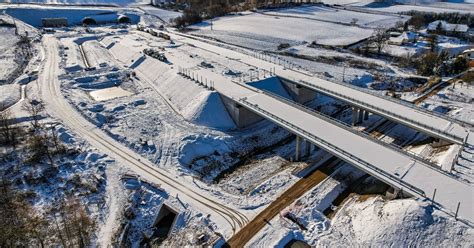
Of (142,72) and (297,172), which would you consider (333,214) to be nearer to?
(297,172)

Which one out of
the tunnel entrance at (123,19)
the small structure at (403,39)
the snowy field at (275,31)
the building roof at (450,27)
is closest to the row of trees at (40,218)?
the snowy field at (275,31)

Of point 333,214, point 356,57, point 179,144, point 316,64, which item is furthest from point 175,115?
point 356,57

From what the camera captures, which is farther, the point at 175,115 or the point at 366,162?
the point at 175,115

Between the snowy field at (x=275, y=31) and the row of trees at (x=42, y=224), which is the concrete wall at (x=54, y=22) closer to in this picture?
the snowy field at (x=275, y=31)

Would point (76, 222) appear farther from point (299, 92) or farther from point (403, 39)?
point (403, 39)

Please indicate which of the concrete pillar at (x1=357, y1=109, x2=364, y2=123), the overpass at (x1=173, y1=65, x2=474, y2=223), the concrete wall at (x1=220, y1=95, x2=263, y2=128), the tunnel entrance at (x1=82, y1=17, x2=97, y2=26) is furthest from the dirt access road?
the tunnel entrance at (x1=82, y1=17, x2=97, y2=26)
